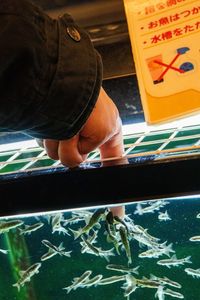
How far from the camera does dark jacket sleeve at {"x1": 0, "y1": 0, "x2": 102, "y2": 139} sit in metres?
0.50

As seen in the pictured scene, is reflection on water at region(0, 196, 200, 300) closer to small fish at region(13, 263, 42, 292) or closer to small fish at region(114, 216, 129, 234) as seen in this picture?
small fish at region(13, 263, 42, 292)

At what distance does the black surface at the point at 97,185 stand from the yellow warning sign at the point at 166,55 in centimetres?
17

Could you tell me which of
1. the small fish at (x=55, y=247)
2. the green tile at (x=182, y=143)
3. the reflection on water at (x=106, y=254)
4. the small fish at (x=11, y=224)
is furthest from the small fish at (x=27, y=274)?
the green tile at (x=182, y=143)

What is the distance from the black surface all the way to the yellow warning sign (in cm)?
17

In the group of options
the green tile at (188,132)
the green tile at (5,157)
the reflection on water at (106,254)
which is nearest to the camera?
the green tile at (188,132)

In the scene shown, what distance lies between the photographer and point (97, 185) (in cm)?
63

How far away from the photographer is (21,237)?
88.7 inches

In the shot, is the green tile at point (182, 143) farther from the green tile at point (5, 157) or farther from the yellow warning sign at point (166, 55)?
the green tile at point (5, 157)

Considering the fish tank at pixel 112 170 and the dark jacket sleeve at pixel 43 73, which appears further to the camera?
A: the fish tank at pixel 112 170

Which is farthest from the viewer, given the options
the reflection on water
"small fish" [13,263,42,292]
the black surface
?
"small fish" [13,263,42,292]

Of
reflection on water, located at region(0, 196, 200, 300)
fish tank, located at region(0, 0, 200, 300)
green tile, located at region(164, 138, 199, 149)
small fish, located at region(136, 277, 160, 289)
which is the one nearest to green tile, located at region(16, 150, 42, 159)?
fish tank, located at region(0, 0, 200, 300)

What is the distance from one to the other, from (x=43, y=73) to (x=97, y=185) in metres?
0.19

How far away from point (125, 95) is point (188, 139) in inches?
11.7

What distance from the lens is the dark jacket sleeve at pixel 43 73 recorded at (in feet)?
1.64
